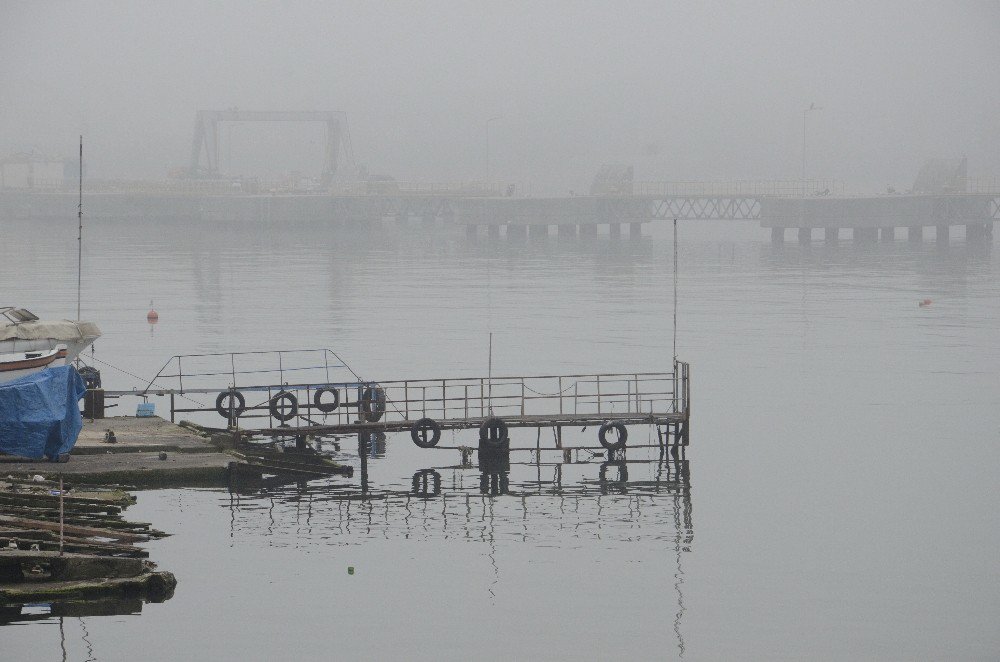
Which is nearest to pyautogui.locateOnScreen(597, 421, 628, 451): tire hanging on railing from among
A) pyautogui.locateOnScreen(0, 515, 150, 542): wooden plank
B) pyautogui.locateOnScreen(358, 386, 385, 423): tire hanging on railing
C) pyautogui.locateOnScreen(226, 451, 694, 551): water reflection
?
pyautogui.locateOnScreen(226, 451, 694, 551): water reflection

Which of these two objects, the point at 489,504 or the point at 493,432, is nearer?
the point at 489,504

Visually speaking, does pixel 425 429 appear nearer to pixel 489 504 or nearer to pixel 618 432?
pixel 489 504

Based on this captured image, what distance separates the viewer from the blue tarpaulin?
113 ft

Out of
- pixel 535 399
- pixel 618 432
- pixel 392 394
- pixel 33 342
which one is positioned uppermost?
pixel 33 342

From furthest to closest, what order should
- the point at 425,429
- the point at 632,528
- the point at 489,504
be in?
the point at 425,429, the point at 489,504, the point at 632,528

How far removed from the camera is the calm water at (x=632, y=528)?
25.6 metres

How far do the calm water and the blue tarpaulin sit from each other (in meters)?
2.78

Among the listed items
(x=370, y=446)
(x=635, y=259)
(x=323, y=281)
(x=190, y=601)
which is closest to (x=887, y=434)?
(x=370, y=446)

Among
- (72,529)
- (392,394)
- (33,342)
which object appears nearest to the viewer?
(72,529)

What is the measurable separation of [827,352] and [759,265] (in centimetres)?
8501

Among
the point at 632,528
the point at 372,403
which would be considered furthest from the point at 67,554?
the point at 372,403

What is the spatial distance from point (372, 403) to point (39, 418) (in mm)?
10193

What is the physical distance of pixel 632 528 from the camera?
33625mm

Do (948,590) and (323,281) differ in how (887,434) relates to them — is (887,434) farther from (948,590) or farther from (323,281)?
(323,281)
